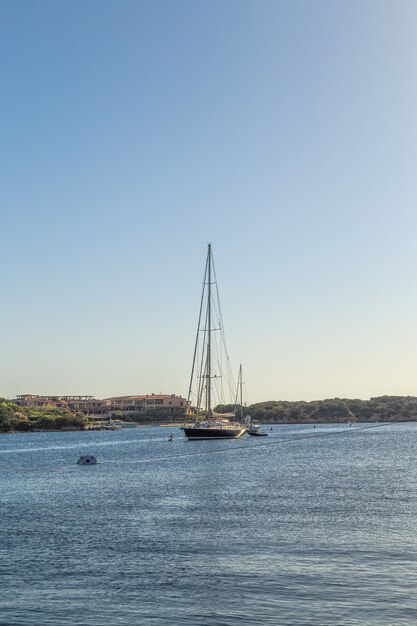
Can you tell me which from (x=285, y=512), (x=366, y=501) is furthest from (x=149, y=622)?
(x=366, y=501)

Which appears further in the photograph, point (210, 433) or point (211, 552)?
point (210, 433)

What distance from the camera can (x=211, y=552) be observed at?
36.2 meters

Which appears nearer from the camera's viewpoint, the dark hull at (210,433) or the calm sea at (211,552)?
the calm sea at (211,552)

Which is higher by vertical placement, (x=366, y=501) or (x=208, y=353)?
(x=208, y=353)

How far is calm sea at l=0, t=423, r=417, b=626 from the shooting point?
26.2m

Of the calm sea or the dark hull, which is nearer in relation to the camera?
the calm sea

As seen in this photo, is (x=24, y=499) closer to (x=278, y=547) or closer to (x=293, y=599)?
(x=278, y=547)

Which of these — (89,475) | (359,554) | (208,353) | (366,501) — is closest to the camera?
(359,554)

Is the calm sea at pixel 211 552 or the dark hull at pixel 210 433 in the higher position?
the dark hull at pixel 210 433

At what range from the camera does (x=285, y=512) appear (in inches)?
1921

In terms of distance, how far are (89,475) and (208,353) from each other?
59287 mm

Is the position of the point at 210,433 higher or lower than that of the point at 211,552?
higher

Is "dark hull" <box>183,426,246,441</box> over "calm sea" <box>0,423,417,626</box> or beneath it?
over

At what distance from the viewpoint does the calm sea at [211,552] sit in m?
26.2
